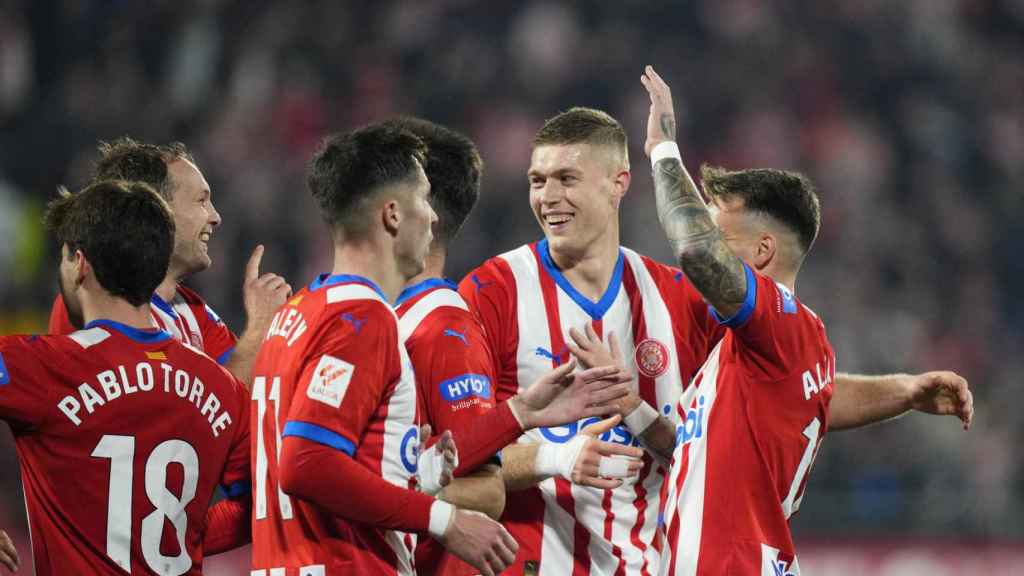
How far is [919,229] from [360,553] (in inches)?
416

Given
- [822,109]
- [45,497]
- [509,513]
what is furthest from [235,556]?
[822,109]

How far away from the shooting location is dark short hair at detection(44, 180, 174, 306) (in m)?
3.99

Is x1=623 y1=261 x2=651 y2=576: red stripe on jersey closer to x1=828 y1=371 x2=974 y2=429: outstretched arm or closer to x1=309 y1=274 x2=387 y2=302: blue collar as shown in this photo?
x1=828 y1=371 x2=974 y2=429: outstretched arm

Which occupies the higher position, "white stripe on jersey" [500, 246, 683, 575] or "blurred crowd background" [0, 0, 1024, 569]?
"blurred crowd background" [0, 0, 1024, 569]

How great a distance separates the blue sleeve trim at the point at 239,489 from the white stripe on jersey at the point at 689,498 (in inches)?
58.0

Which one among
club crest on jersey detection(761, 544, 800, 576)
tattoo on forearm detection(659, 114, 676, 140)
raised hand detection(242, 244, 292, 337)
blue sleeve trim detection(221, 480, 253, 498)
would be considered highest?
tattoo on forearm detection(659, 114, 676, 140)

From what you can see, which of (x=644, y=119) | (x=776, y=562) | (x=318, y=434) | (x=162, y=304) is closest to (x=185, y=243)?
(x=162, y=304)

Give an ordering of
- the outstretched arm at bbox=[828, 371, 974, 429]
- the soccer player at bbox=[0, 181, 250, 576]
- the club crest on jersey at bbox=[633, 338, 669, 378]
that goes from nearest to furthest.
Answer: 1. the soccer player at bbox=[0, 181, 250, 576]
2. the club crest on jersey at bbox=[633, 338, 669, 378]
3. the outstretched arm at bbox=[828, 371, 974, 429]

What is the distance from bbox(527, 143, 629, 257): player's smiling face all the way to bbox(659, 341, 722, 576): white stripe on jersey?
835mm

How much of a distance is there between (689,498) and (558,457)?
18.8 inches

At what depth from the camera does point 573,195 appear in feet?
17.1

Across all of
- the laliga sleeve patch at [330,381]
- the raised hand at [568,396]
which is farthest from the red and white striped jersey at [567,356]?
the laliga sleeve patch at [330,381]

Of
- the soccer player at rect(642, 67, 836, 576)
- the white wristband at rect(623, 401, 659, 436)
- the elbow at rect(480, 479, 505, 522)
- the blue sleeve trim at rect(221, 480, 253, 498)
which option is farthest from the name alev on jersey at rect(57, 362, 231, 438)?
the soccer player at rect(642, 67, 836, 576)

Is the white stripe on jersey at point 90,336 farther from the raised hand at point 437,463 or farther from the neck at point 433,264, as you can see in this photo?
the neck at point 433,264
